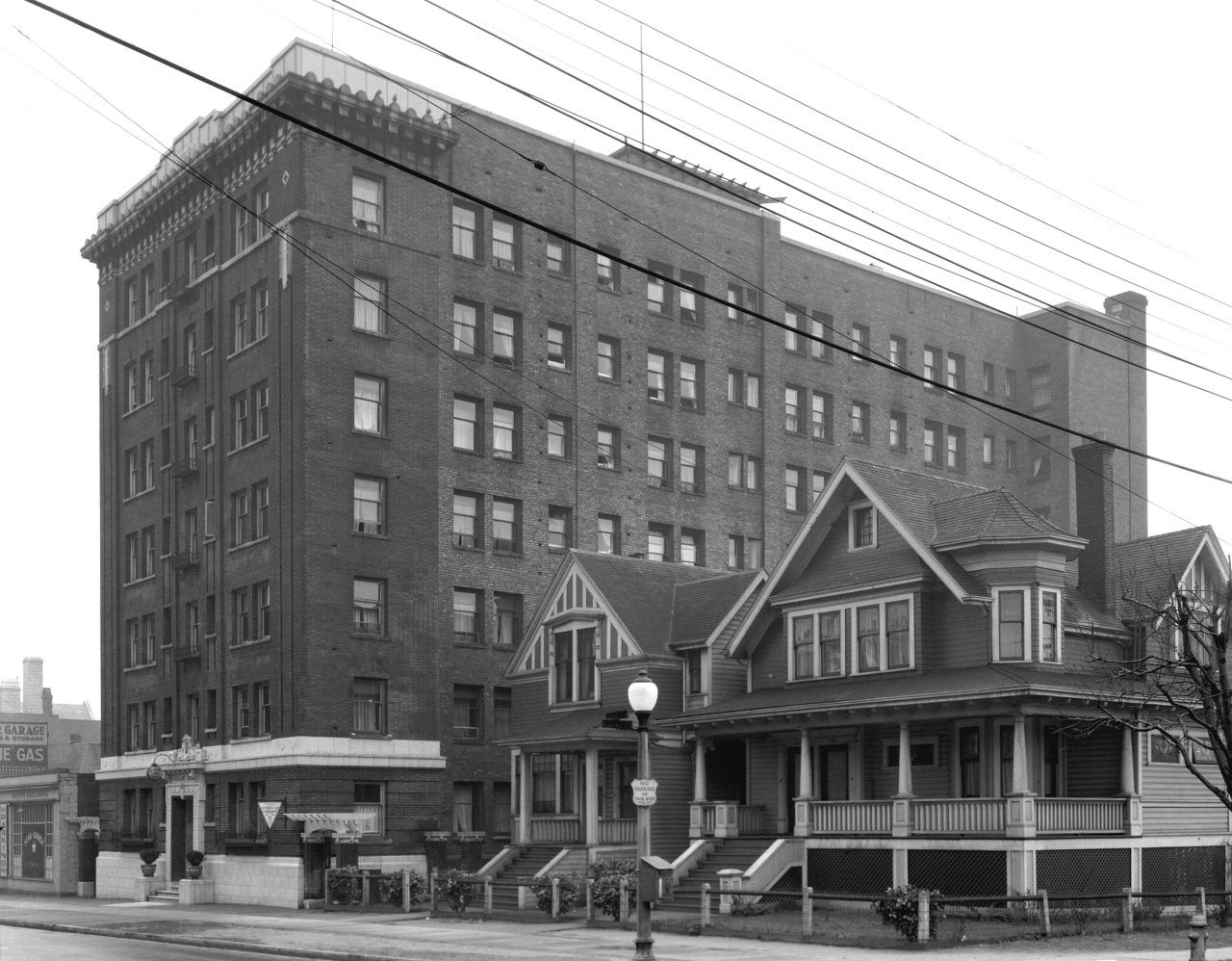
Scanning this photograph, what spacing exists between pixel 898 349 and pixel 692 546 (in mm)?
Result: 15602

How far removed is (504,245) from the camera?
61031 millimetres

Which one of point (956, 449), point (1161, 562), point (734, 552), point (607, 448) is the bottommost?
point (1161, 562)

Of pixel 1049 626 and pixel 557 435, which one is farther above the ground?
pixel 557 435

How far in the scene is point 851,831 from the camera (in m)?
38.4

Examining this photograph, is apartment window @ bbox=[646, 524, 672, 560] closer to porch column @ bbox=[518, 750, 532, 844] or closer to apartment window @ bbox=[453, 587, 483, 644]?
apartment window @ bbox=[453, 587, 483, 644]

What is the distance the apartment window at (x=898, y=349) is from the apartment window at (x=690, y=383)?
442 inches

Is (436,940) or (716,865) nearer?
(436,940)

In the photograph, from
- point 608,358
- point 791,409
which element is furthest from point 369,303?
point 791,409

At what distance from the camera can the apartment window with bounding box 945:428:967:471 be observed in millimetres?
76000

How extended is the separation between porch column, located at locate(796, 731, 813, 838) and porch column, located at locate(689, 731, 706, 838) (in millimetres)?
3540

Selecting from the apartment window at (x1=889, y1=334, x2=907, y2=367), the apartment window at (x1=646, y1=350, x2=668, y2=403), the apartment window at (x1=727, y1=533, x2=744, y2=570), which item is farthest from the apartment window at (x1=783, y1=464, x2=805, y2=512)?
the apartment window at (x1=889, y1=334, x2=907, y2=367)

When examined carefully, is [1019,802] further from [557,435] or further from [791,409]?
[791,409]

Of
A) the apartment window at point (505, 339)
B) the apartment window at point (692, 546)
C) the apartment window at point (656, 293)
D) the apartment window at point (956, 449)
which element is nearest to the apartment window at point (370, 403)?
the apartment window at point (505, 339)

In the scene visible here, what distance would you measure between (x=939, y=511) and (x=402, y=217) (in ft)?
80.4
